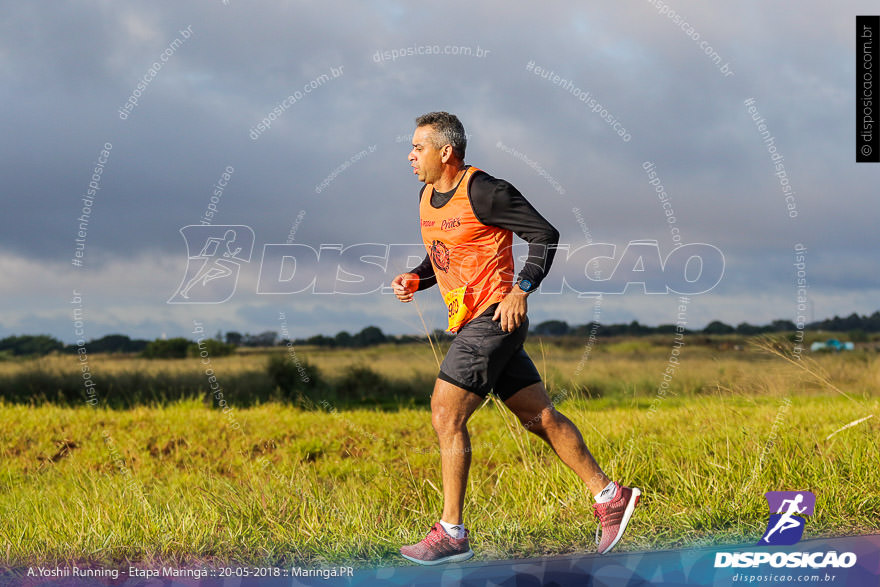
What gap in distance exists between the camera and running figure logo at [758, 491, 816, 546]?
498cm

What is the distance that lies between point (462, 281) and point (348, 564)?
5.98 feet

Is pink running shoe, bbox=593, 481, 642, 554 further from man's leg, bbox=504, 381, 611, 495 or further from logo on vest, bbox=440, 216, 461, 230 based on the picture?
logo on vest, bbox=440, 216, 461, 230

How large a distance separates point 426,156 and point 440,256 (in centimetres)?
60

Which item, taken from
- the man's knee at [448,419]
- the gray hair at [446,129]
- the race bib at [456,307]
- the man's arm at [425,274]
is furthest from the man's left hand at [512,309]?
the gray hair at [446,129]

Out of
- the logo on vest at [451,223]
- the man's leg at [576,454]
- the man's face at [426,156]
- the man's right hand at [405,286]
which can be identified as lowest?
the man's leg at [576,454]

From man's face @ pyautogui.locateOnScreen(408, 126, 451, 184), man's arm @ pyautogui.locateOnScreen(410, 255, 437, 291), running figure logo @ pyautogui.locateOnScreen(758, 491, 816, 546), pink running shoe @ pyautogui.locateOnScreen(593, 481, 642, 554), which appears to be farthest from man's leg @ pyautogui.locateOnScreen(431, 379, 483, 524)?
running figure logo @ pyautogui.locateOnScreen(758, 491, 816, 546)

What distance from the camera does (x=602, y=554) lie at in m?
4.65

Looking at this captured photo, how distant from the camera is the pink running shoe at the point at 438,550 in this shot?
4336 millimetres

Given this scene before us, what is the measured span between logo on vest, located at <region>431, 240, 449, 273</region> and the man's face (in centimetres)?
39

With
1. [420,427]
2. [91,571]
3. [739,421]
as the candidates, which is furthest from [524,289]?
[420,427]

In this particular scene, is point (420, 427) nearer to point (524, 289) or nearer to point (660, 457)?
point (660, 457)

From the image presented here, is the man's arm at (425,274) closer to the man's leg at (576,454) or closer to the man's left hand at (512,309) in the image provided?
the man's left hand at (512,309)

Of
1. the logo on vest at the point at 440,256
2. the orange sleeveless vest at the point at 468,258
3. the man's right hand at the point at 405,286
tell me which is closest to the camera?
the orange sleeveless vest at the point at 468,258

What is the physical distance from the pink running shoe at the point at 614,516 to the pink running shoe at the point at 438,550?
88cm
